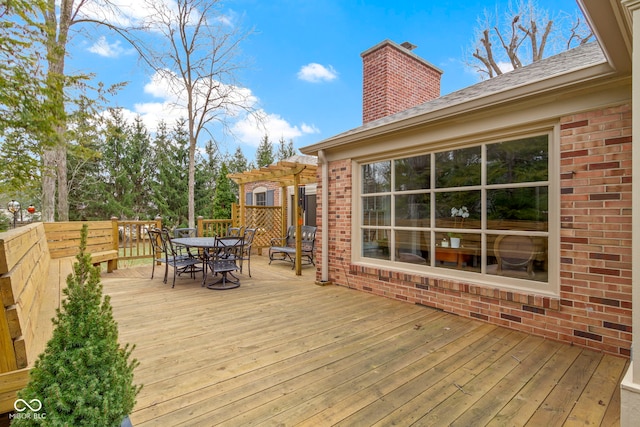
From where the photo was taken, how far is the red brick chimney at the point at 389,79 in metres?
7.38

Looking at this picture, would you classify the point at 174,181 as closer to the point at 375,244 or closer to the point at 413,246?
the point at 375,244

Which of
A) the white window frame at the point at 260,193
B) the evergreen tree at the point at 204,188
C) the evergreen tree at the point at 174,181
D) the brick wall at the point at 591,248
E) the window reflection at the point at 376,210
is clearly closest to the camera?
the brick wall at the point at 591,248

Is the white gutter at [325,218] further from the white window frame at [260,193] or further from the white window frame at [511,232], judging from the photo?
the white window frame at [260,193]

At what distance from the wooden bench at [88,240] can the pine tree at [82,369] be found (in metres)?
4.68

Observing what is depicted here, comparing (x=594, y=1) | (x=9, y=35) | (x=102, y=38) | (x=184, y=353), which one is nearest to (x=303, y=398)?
(x=184, y=353)

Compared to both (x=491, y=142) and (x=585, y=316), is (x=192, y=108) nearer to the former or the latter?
(x=491, y=142)

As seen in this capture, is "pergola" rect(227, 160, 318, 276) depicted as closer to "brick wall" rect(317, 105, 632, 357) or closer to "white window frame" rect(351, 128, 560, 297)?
"white window frame" rect(351, 128, 560, 297)

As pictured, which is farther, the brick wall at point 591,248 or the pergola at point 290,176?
the pergola at point 290,176

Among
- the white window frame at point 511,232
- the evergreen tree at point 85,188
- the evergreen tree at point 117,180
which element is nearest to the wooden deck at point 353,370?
the white window frame at point 511,232

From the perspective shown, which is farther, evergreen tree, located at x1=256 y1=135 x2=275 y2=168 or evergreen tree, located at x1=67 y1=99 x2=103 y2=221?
evergreen tree, located at x1=256 y1=135 x2=275 y2=168

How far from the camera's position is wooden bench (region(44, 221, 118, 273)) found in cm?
562

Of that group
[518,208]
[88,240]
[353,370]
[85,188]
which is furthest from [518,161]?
[85,188]

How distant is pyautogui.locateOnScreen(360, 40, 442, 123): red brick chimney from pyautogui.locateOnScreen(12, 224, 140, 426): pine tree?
283 inches

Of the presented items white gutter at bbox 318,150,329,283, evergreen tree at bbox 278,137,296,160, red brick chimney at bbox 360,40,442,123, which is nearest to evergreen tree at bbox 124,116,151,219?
evergreen tree at bbox 278,137,296,160
